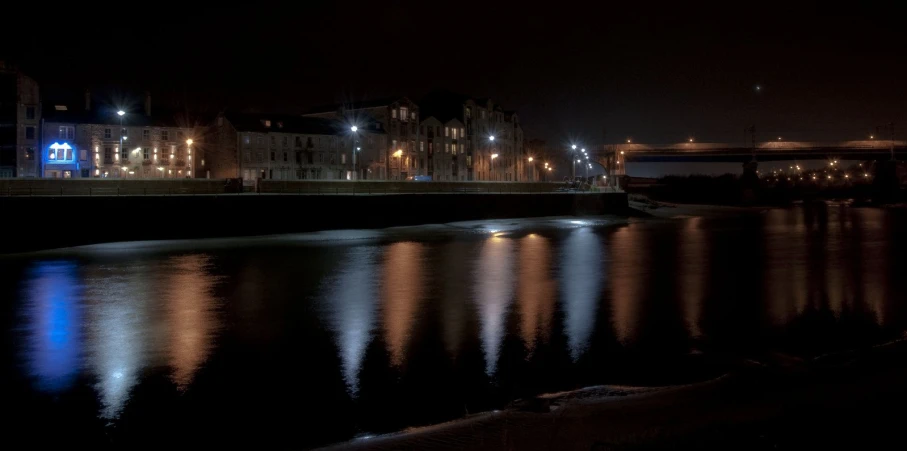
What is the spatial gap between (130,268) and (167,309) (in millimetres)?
11376

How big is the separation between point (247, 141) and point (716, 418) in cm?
7284

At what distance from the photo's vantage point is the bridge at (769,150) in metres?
137

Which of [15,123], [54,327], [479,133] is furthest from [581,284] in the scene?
[479,133]

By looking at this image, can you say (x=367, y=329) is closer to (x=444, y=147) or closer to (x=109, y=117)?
(x=109, y=117)

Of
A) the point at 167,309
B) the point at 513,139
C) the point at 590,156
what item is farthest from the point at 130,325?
the point at 590,156

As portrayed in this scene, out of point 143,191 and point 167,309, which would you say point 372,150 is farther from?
point 167,309

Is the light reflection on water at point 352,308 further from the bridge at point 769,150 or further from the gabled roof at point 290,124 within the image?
the bridge at point 769,150

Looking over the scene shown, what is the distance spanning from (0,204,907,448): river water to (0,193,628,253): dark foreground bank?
367 cm

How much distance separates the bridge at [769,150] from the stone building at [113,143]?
87357mm

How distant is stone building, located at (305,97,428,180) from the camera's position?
304ft

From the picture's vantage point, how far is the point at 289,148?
82.2 metres

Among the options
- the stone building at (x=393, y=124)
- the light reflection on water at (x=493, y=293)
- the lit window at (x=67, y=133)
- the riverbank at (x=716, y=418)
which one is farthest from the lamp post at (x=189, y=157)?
the riverbank at (x=716, y=418)

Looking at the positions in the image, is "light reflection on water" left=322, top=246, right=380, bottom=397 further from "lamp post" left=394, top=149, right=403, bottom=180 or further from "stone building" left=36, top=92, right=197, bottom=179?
"lamp post" left=394, top=149, right=403, bottom=180

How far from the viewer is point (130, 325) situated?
20.5 m
